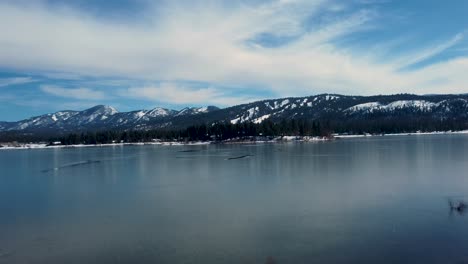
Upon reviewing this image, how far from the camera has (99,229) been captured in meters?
16.8

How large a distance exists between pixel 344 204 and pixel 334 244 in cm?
666

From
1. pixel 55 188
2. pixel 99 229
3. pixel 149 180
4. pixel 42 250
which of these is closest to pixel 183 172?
pixel 149 180

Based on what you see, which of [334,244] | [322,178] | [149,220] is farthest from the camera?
[322,178]

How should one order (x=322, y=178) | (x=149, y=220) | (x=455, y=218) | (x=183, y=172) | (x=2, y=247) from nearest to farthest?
1. (x=2, y=247)
2. (x=455, y=218)
3. (x=149, y=220)
4. (x=322, y=178)
5. (x=183, y=172)

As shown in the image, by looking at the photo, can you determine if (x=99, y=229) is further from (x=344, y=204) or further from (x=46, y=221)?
(x=344, y=204)

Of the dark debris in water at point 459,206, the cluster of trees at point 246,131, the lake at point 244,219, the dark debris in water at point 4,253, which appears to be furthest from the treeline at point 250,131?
the dark debris in water at point 4,253

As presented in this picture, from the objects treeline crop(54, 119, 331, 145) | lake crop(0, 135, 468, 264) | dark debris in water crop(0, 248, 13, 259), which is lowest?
dark debris in water crop(0, 248, 13, 259)

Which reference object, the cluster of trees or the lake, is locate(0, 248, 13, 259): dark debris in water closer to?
the lake

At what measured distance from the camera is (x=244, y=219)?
1766 cm

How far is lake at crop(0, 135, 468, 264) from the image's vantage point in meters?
13.2

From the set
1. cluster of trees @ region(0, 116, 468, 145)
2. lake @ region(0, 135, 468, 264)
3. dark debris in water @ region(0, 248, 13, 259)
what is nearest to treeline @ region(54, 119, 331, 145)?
cluster of trees @ region(0, 116, 468, 145)

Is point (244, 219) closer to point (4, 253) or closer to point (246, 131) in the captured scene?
point (4, 253)

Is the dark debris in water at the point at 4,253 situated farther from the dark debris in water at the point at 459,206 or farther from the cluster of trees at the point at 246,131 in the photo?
the cluster of trees at the point at 246,131

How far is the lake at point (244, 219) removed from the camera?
43.3ft
